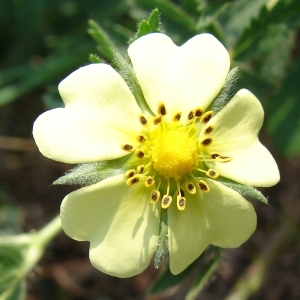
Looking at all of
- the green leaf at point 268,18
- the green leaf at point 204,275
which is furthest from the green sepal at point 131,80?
the green leaf at point 268,18

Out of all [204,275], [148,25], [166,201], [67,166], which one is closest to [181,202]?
[166,201]

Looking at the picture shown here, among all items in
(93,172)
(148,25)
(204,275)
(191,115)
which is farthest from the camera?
(204,275)

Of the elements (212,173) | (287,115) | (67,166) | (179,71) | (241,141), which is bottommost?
(67,166)

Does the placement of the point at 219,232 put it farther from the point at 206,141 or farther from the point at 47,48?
the point at 47,48

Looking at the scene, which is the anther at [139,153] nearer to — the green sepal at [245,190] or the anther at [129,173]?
the anther at [129,173]

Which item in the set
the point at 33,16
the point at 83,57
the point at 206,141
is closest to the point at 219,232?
the point at 206,141

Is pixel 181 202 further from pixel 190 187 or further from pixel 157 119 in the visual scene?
pixel 157 119

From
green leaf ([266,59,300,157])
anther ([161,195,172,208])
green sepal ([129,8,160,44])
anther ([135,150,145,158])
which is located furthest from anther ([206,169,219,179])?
green leaf ([266,59,300,157])
